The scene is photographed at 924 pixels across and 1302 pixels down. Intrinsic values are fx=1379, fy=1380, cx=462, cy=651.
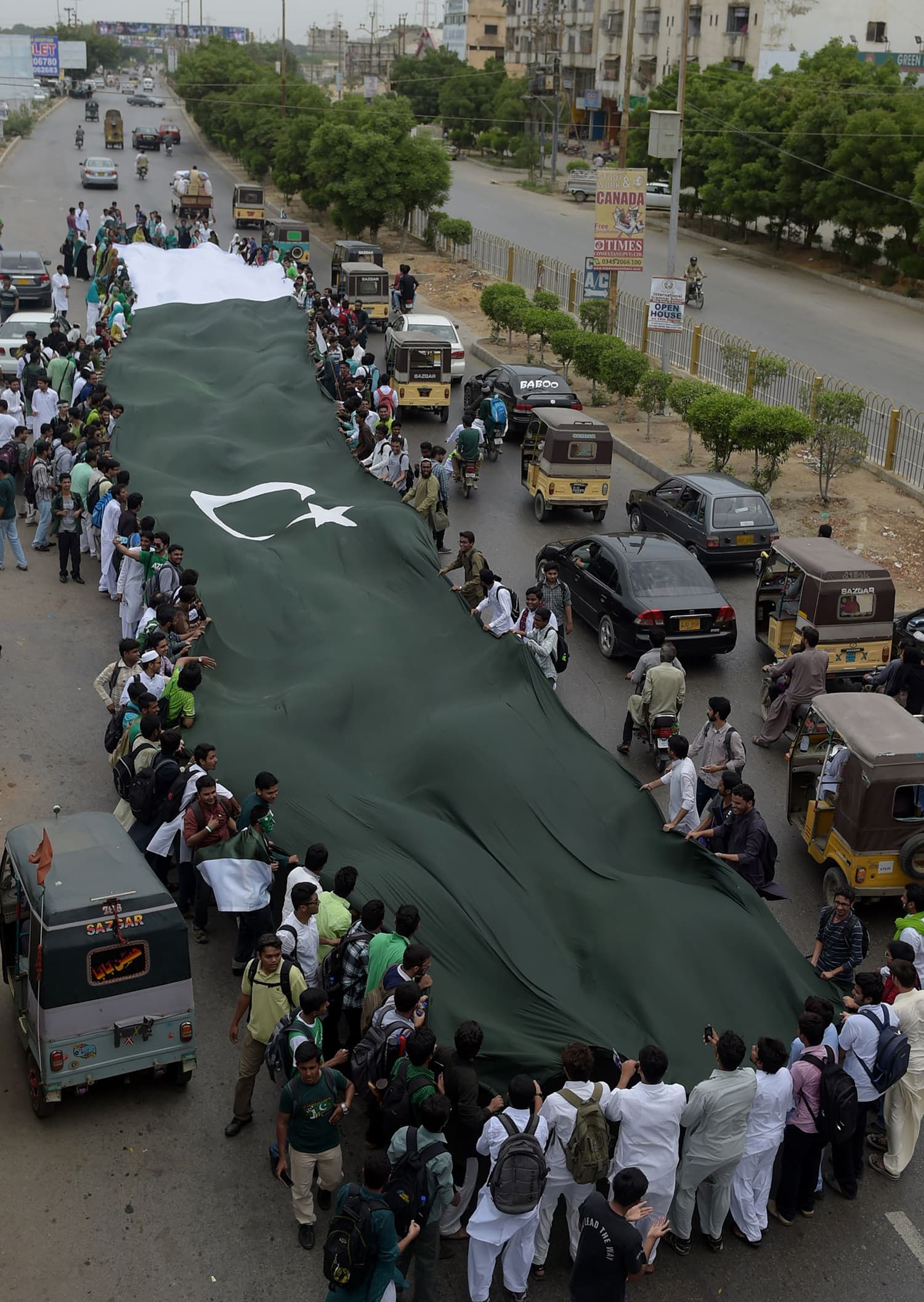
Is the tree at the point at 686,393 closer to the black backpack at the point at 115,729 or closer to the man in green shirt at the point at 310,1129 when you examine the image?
the black backpack at the point at 115,729

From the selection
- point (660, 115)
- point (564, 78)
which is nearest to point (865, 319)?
point (660, 115)

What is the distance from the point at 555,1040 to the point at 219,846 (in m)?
3.02

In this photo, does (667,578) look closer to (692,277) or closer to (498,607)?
(498,607)

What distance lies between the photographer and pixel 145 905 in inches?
339

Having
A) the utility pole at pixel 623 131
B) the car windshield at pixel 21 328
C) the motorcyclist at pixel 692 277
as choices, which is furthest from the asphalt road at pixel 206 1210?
the motorcyclist at pixel 692 277

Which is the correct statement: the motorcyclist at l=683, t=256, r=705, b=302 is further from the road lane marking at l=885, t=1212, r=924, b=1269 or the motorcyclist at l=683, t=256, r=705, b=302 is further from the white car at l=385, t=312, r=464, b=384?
the road lane marking at l=885, t=1212, r=924, b=1269

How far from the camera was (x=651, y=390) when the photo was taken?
86.0ft

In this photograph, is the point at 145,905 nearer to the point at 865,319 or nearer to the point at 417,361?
the point at 417,361

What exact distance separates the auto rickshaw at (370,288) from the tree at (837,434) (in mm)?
13721

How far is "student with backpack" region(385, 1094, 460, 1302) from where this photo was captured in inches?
281

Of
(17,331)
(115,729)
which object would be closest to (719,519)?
(115,729)

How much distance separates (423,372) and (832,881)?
1622cm

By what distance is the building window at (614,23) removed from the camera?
8762 centimetres

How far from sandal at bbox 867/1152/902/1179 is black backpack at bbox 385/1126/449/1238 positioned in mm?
3348
